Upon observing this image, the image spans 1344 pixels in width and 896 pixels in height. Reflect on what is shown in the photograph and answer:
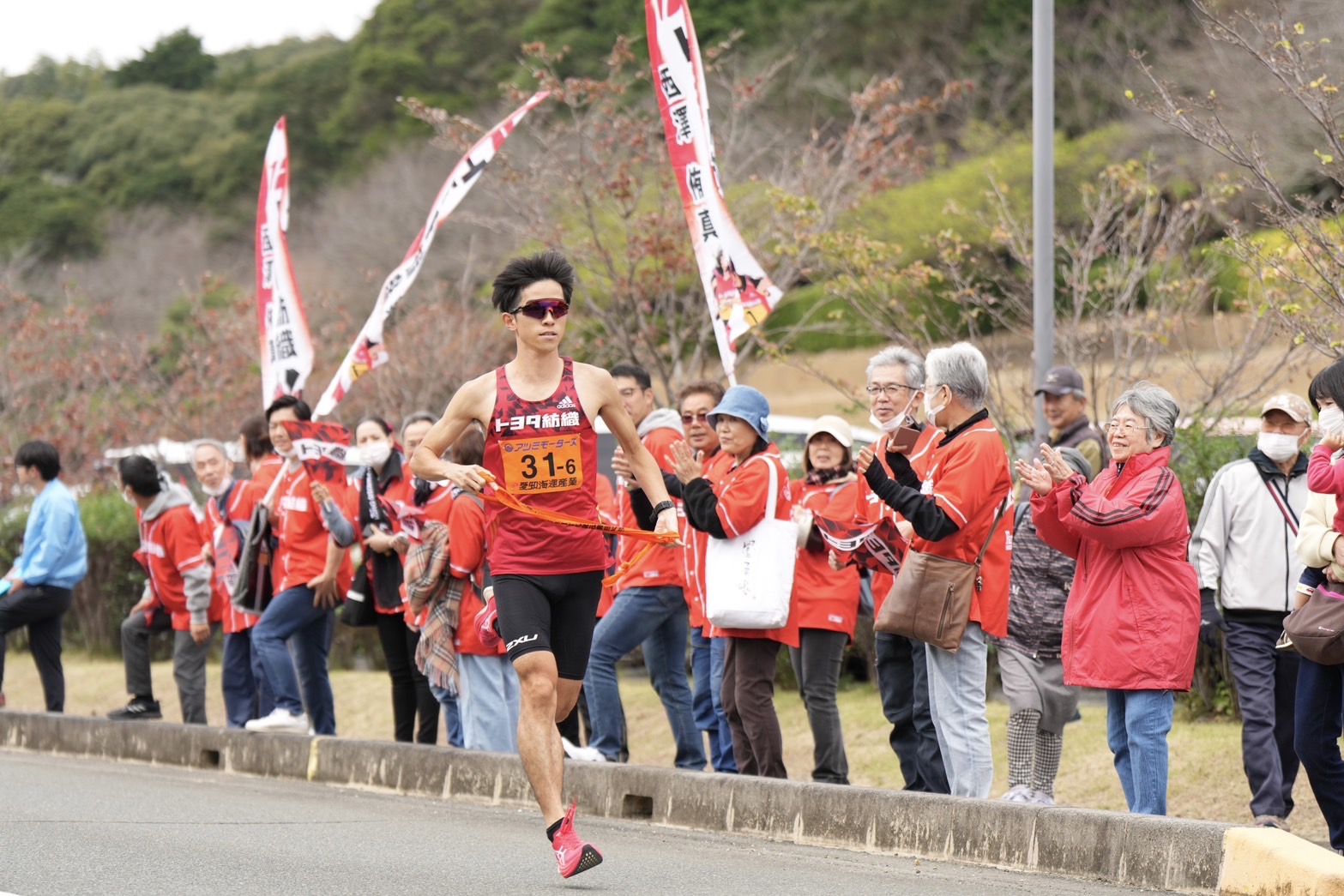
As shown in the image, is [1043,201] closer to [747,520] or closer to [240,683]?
[747,520]

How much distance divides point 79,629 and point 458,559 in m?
12.2

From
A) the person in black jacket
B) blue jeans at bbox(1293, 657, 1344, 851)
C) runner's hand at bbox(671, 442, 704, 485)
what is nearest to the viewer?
blue jeans at bbox(1293, 657, 1344, 851)

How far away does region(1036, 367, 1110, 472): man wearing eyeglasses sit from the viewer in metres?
8.82

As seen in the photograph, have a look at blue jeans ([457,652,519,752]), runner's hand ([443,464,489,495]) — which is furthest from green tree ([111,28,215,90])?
runner's hand ([443,464,489,495])

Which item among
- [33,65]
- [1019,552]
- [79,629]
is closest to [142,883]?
[1019,552]

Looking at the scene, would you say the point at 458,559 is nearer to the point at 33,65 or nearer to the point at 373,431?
the point at 373,431

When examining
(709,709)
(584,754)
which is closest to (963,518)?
(709,709)

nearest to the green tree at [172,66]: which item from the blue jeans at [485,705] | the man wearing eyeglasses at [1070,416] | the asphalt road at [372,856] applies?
the blue jeans at [485,705]

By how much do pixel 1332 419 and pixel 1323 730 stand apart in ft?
4.16

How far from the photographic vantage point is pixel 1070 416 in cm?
891

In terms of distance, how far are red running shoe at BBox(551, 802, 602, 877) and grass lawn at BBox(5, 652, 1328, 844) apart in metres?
3.61

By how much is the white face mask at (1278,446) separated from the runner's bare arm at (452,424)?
11.5 ft

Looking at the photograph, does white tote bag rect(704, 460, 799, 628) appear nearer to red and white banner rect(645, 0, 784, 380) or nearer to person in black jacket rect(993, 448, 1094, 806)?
person in black jacket rect(993, 448, 1094, 806)

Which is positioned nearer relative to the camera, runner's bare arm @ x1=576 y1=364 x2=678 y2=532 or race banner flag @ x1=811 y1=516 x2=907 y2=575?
runner's bare arm @ x1=576 y1=364 x2=678 y2=532
